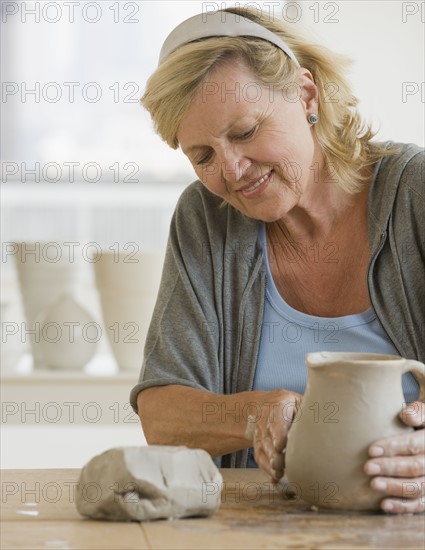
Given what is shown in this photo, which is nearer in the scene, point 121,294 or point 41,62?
point 121,294

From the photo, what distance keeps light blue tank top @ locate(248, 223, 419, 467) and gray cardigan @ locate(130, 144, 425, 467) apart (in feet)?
0.06

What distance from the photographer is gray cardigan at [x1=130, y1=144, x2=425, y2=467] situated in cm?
151

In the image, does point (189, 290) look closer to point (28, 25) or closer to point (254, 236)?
point (254, 236)

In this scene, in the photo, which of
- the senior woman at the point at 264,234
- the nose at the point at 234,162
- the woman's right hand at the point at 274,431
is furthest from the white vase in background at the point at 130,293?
the woman's right hand at the point at 274,431

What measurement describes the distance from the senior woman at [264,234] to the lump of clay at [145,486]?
309mm

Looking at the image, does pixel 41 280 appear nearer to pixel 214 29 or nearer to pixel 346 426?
pixel 214 29

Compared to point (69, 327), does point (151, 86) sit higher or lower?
higher

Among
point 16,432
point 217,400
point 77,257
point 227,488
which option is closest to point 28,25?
point 77,257

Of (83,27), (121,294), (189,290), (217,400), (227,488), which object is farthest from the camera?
(83,27)

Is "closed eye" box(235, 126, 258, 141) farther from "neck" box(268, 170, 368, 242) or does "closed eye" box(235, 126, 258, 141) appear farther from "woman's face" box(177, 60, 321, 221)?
"neck" box(268, 170, 368, 242)

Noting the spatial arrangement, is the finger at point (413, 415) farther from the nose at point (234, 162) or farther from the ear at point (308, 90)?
the ear at point (308, 90)

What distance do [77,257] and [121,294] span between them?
18 cm

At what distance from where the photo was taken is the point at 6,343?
7.73 feet

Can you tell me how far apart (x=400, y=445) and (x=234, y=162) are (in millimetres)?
581
